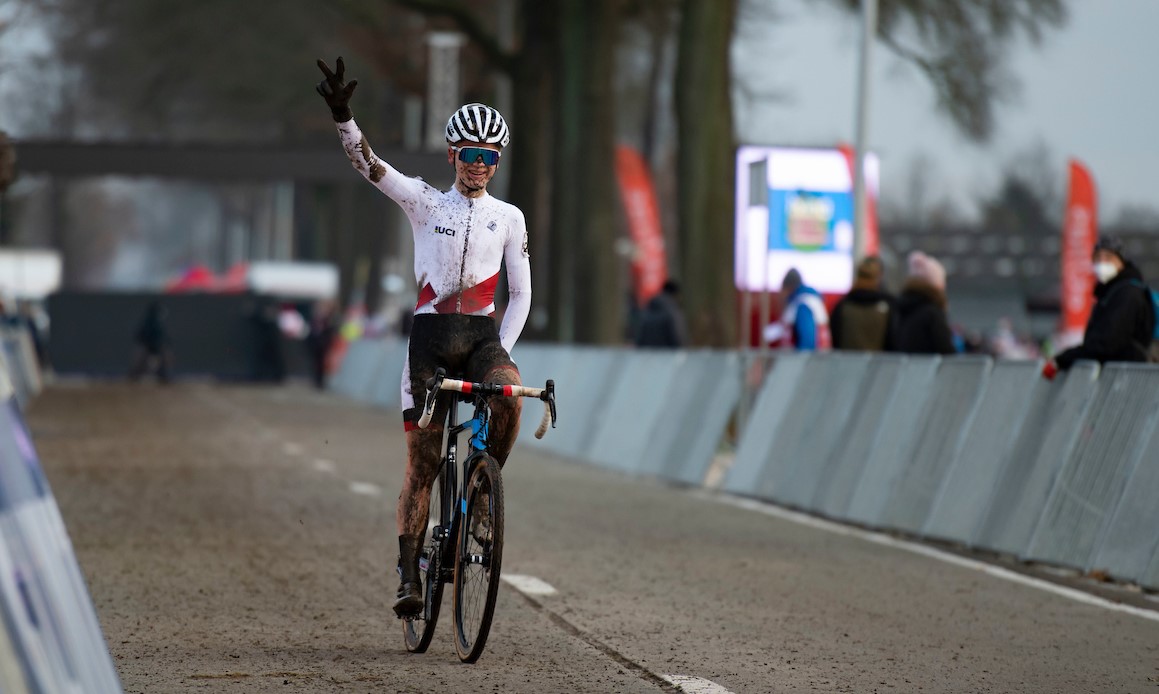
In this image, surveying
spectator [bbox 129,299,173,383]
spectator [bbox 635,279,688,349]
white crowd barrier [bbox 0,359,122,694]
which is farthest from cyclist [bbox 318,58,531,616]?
spectator [bbox 129,299,173,383]

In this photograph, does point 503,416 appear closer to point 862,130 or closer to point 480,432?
point 480,432

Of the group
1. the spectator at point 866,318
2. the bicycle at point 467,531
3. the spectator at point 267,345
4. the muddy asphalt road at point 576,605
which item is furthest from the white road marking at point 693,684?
the spectator at point 267,345

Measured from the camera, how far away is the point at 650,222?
1672 inches

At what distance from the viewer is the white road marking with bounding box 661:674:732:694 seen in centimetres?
758

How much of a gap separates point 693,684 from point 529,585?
3227 millimetres

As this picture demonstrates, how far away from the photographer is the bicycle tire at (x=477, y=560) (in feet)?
25.9

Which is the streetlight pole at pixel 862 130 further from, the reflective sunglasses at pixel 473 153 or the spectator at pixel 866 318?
the reflective sunglasses at pixel 473 153

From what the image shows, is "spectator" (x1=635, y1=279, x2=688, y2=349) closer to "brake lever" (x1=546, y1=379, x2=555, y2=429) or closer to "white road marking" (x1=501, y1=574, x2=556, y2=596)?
"white road marking" (x1=501, y1=574, x2=556, y2=596)

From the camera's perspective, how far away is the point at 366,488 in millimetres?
17625

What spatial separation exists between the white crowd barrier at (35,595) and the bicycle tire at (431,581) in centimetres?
251

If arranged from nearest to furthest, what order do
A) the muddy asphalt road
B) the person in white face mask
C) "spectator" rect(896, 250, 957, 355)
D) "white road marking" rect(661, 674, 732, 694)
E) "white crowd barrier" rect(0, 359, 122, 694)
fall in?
"white crowd barrier" rect(0, 359, 122, 694) < "white road marking" rect(661, 674, 732, 694) < the muddy asphalt road < the person in white face mask < "spectator" rect(896, 250, 957, 355)

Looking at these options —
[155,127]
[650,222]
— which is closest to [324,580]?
[650,222]

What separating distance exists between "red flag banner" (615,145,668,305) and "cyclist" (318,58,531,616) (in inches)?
1289

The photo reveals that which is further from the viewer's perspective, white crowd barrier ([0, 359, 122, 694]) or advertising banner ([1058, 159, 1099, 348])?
advertising banner ([1058, 159, 1099, 348])
